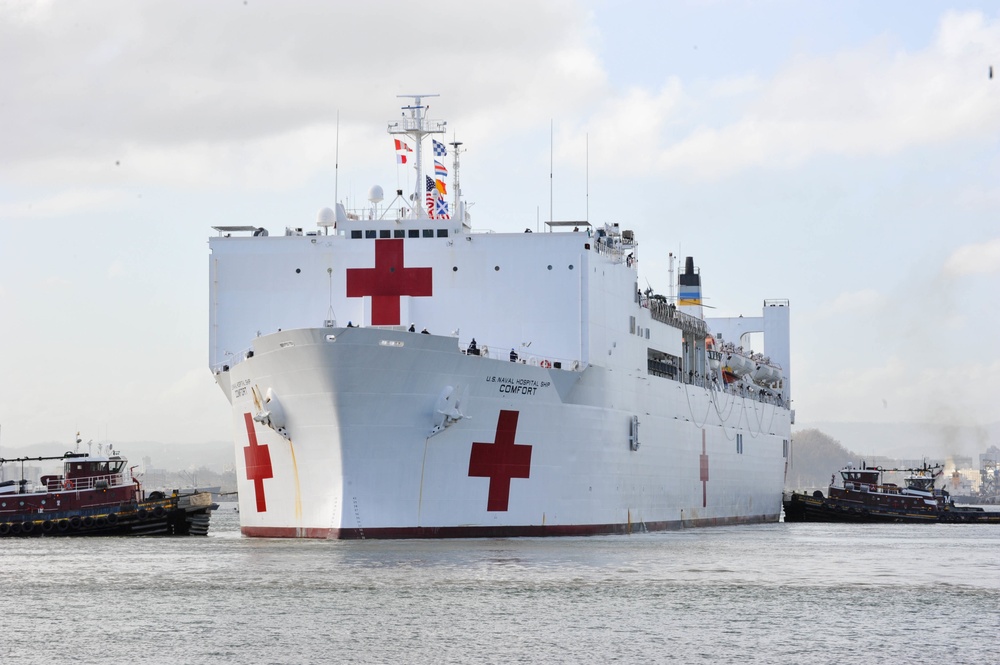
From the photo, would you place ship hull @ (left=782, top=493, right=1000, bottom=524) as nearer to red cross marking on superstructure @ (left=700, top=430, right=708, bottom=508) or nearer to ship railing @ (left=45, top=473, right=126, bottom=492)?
red cross marking on superstructure @ (left=700, top=430, right=708, bottom=508)

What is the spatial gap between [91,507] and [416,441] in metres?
12.6

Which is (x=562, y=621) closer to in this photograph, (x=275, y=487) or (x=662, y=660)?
(x=662, y=660)

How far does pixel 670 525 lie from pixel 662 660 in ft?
70.4

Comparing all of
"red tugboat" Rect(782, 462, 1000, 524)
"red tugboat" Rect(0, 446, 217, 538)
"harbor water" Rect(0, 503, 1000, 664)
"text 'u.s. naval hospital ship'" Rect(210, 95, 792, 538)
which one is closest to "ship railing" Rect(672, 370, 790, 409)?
"text 'u.s. naval hospital ship'" Rect(210, 95, 792, 538)

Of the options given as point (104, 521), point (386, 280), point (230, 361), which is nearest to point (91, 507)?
point (104, 521)

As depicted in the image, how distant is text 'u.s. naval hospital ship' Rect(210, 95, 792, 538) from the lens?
26406mm

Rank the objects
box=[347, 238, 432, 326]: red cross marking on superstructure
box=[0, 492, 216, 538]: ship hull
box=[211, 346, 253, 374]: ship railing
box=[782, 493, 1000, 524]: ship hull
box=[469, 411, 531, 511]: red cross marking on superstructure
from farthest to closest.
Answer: box=[782, 493, 1000, 524]: ship hull → box=[0, 492, 216, 538]: ship hull → box=[347, 238, 432, 326]: red cross marking on superstructure → box=[211, 346, 253, 374]: ship railing → box=[469, 411, 531, 511]: red cross marking on superstructure

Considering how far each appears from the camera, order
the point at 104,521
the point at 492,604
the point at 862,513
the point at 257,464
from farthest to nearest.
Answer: the point at 862,513 < the point at 104,521 < the point at 257,464 < the point at 492,604

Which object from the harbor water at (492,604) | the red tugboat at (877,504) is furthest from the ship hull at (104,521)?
the red tugboat at (877,504)

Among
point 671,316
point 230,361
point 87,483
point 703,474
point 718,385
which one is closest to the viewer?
point 230,361

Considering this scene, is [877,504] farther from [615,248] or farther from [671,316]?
[615,248]

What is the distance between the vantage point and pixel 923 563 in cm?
2727

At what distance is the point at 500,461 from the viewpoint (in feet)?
91.6

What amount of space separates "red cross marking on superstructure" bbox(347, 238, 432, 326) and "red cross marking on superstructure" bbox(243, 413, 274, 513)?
11.9 ft
